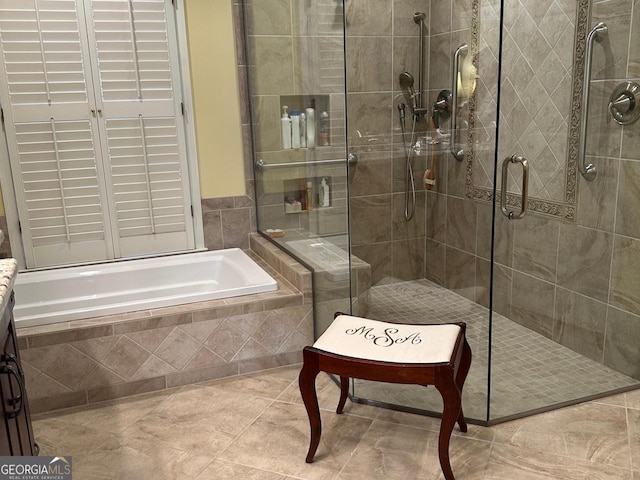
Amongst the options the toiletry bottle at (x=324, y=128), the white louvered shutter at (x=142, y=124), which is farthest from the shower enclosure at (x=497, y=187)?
the white louvered shutter at (x=142, y=124)

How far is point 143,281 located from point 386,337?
5.89 feet

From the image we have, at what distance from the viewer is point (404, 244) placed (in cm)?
257

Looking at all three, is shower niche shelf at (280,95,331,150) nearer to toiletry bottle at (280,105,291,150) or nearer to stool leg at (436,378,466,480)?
toiletry bottle at (280,105,291,150)

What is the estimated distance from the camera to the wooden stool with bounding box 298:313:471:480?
190cm

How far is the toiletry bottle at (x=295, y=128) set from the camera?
3.01m

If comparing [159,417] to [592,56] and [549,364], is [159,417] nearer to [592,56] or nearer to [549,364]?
[549,364]

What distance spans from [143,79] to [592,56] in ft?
7.70

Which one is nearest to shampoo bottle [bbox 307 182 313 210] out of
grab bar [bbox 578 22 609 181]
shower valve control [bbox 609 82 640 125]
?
grab bar [bbox 578 22 609 181]

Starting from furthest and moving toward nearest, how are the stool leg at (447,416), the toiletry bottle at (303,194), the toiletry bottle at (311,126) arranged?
the toiletry bottle at (303,194)
the toiletry bottle at (311,126)
the stool leg at (447,416)

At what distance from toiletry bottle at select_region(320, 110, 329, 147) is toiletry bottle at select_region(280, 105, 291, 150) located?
421mm

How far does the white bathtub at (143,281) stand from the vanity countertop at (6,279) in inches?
52.6

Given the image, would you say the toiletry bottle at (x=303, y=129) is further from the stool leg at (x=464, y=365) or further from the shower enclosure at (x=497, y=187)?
the stool leg at (x=464, y=365)

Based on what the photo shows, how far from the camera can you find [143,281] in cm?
338

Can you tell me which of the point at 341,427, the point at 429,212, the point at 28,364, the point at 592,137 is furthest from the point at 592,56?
the point at 28,364
